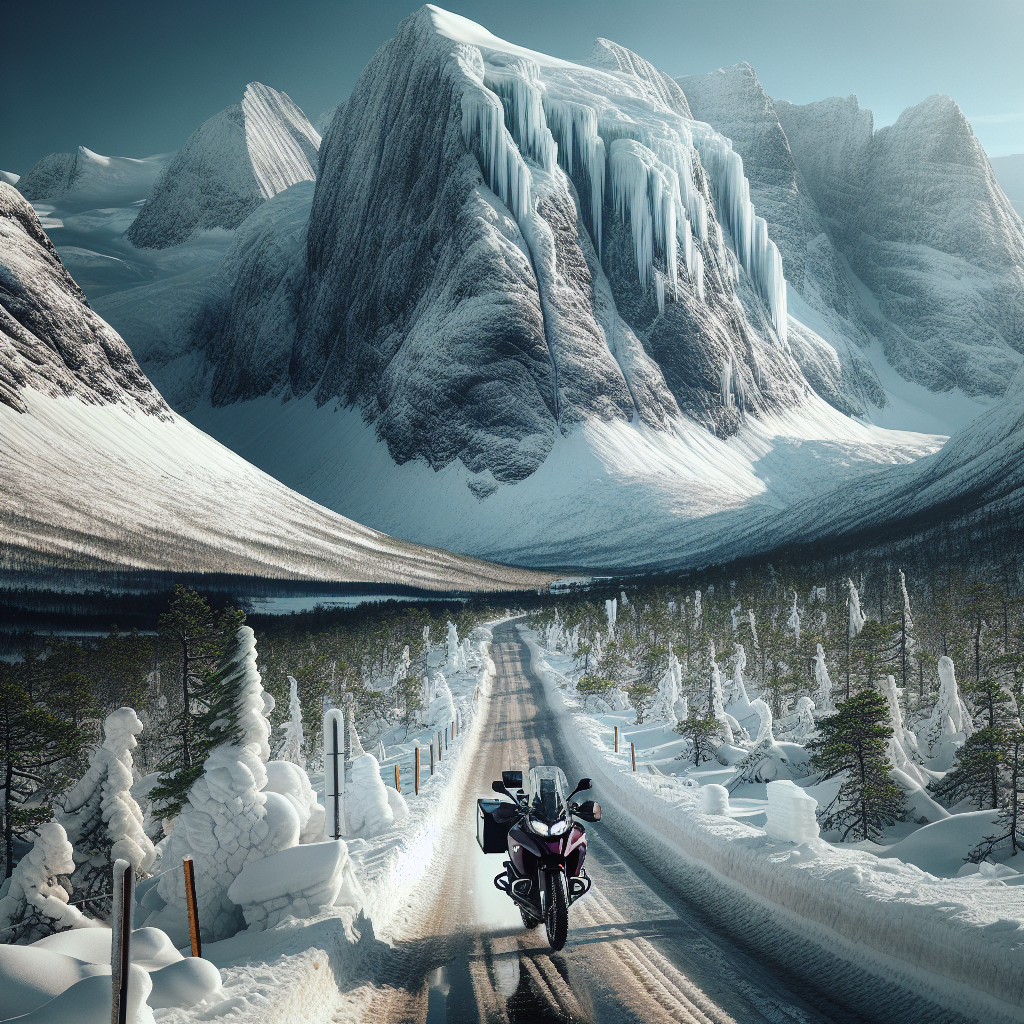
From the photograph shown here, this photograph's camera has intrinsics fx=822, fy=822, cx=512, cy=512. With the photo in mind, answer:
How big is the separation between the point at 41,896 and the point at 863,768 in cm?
1239

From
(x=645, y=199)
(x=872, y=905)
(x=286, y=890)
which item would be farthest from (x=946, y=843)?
(x=645, y=199)

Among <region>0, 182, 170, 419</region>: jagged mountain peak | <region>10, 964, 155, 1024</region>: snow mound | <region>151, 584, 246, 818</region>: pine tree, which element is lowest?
<region>10, 964, 155, 1024</region>: snow mound

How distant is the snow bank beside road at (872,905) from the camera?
6.17m

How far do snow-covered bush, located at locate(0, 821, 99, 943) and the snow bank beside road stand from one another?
24.4 ft

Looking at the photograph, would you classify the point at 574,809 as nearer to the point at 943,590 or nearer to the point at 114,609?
the point at 943,590

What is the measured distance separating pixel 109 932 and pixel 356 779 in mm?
5368

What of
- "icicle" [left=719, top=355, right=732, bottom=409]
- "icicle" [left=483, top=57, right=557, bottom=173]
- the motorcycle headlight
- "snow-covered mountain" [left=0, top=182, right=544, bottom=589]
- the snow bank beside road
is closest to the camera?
the snow bank beside road

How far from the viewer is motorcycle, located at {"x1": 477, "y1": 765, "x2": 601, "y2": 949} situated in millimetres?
7832

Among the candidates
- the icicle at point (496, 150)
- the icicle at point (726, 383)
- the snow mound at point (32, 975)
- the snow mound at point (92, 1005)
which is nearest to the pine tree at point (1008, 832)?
the snow mound at point (92, 1005)

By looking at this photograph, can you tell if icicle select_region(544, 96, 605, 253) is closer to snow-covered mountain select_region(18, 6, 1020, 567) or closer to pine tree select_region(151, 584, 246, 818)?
snow-covered mountain select_region(18, 6, 1020, 567)

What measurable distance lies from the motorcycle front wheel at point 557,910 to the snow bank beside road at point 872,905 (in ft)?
7.37

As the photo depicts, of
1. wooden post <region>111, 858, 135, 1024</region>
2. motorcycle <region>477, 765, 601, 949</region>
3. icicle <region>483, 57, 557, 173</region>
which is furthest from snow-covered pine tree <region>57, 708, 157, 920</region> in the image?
icicle <region>483, 57, 557, 173</region>

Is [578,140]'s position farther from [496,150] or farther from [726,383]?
[726,383]

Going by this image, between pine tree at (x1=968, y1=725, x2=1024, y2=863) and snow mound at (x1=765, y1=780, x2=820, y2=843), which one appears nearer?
snow mound at (x1=765, y1=780, x2=820, y2=843)
